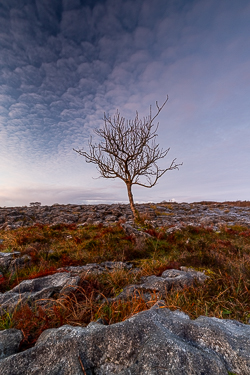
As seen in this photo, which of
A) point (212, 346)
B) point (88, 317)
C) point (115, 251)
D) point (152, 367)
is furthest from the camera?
point (115, 251)

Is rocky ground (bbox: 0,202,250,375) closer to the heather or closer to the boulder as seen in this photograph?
the boulder

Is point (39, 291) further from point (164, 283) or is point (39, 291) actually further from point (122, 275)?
point (164, 283)

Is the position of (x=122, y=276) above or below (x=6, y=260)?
above

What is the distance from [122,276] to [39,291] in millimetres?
1893

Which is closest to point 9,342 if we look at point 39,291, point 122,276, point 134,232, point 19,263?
point 39,291

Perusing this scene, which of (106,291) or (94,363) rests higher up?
(94,363)

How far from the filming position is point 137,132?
51.1 ft

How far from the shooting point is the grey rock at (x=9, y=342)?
177 centimetres

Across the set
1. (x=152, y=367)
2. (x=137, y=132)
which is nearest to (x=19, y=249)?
(x=152, y=367)

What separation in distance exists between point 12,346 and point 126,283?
2807 millimetres

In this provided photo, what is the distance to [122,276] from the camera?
4.46 metres

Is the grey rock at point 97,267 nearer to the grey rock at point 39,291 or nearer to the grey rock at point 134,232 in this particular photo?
the grey rock at point 39,291

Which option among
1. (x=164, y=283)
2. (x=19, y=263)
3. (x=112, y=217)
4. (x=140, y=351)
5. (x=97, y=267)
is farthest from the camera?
(x=112, y=217)

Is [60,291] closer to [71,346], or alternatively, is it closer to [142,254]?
[71,346]
